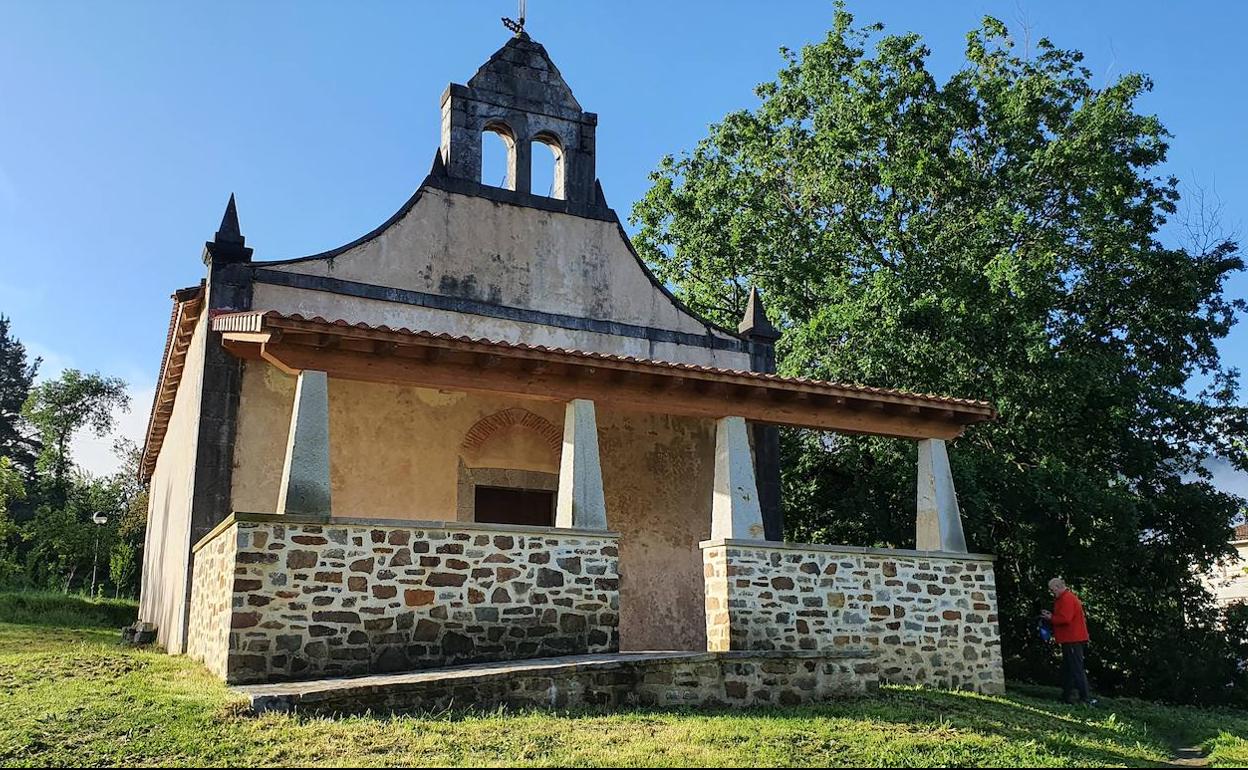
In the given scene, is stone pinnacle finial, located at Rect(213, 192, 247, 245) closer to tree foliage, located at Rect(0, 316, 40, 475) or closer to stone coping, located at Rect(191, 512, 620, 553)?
stone coping, located at Rect(191, 512, 620, 553)

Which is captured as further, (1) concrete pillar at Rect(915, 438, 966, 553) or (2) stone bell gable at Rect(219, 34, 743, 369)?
(2) stone bell gable at Rect(219, 34, 743, 369)

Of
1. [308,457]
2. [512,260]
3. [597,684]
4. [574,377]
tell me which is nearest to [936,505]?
[574,377]

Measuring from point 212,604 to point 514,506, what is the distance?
3.75 metres

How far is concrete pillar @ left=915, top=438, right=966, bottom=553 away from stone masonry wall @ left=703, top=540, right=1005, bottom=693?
232 mm

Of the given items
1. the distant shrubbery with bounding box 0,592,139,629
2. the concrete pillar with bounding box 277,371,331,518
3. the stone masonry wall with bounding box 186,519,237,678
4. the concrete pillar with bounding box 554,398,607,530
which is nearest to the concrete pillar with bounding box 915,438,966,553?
the concrete pillar with bounding box 554,398,607,530

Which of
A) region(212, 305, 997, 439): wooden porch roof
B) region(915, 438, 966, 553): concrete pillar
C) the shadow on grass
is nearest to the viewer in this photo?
the shadow on grass

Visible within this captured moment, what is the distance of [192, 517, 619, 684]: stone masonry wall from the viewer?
312 inches

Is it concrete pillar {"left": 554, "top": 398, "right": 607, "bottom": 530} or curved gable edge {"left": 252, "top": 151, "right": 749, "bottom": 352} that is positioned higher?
curved gable edge {"left": 252, "top": 151, "right": 749, "bottom": 352}

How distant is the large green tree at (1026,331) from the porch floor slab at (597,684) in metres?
7.74

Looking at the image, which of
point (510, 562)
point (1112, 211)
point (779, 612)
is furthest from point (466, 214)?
point (1112, 211)

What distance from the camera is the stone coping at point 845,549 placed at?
32.2 feet

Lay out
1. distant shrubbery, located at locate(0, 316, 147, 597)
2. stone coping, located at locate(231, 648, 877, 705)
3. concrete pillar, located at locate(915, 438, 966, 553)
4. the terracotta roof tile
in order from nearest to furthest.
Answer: stone coping, located at locate(231, 648, 877, 705) → the terracotta roof tile → concrete pillar, located at locate(915, 438, 966, 553) → distant shrubbery, located at locate(0, 316, 147, 597)

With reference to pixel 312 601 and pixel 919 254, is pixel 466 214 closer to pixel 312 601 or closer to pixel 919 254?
pixel 312 601

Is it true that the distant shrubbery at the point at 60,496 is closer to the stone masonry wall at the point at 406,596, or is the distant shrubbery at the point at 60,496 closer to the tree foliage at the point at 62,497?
the tree foliage at the point at 62,497
